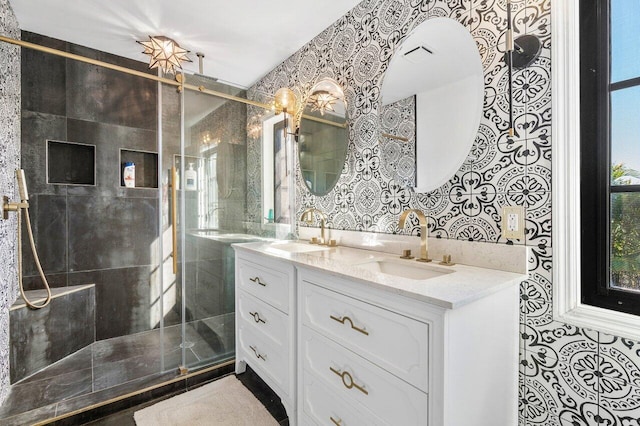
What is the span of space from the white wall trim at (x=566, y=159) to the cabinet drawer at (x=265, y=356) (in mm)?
1195

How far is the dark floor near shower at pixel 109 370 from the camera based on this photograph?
1652mm

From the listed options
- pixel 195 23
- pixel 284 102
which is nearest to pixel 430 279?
pixel 284 102

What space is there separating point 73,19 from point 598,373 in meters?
3.35

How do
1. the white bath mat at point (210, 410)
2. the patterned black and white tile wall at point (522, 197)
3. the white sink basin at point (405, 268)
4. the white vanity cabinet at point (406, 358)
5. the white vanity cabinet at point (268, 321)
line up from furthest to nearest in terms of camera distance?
the white bath mat at point (210, 410), the white vanity cabinet at point (268, 321), the white sink basin at point (405, 268), the patterned black and white tile wall at point (522, 197), the white vanity cabinet at point (406, 358)

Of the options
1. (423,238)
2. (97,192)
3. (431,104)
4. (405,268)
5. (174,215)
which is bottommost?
(405,268)

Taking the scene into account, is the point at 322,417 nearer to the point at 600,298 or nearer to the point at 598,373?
the point at 598,373

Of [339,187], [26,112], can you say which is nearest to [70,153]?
[26,112]

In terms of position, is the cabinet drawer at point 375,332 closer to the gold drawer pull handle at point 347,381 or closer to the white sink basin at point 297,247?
the gold drawer pull handle at point 347,381

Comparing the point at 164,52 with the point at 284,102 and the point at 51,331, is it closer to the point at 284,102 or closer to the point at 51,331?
the point at 284,102

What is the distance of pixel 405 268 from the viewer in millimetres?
1368

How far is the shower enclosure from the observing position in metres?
1.95

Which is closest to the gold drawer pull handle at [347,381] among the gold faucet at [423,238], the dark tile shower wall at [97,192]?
the gold faucet at [423,238]

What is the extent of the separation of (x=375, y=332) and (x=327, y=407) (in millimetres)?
474

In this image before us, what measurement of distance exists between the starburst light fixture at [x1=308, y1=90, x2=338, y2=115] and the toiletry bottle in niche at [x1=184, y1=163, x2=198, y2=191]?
959mm
